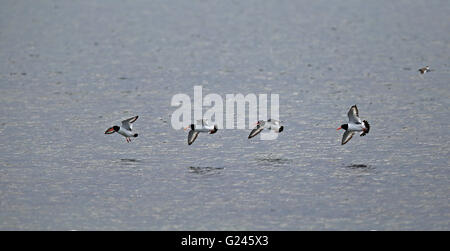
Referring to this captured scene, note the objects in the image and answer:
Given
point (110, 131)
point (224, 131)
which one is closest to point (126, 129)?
point (110, 131)

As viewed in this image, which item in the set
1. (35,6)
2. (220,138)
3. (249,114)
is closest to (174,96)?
(249,114)

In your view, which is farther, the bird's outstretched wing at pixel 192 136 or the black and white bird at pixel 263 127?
the black and white bird at pixel 263 127

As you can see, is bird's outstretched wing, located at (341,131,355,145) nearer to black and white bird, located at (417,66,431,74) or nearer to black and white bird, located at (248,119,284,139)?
black and white bird, located at (248,119,284,139)

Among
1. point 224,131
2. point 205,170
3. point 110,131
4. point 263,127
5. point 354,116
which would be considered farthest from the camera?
point 224,131

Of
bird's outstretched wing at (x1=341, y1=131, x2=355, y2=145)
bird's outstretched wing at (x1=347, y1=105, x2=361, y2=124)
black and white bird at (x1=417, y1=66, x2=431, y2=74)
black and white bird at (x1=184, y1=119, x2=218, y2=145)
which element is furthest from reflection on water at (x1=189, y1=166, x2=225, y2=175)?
black and white bird at (x1=417, y1=66, x2=431, y2=74)

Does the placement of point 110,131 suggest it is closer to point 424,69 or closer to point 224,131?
point 224,131

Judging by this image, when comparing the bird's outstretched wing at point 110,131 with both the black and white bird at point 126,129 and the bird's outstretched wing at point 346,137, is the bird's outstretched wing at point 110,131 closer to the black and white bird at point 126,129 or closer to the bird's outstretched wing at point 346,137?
the black and white bird at point 126,129

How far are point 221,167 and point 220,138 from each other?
488cm

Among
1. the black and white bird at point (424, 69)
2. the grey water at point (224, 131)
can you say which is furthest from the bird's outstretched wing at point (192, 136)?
the black and white bird at point (424, 69)

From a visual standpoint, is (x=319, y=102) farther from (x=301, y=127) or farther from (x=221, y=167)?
(x=221, y=167)

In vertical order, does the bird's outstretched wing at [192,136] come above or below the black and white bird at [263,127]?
below

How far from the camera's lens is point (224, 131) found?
42.8 m

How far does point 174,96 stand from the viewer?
5016cm

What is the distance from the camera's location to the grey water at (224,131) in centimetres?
3231
